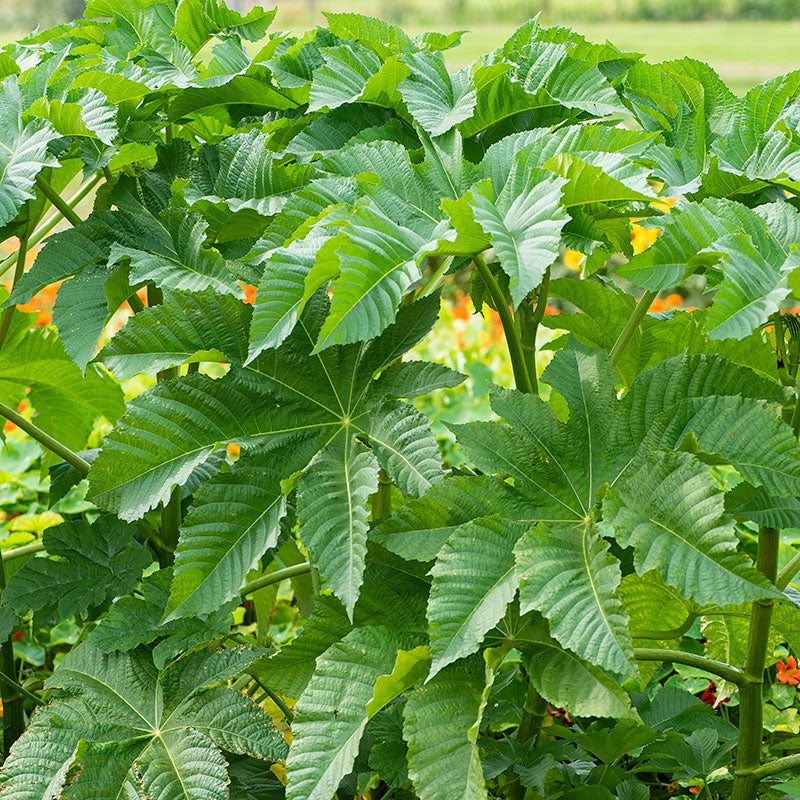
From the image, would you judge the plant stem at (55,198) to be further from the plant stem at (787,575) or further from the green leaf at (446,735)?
the plant stem at (787,575)

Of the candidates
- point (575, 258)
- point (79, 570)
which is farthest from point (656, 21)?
point (79, 570)

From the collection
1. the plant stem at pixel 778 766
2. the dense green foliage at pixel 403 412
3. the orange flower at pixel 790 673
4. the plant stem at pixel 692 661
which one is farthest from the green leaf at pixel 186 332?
the orange flower at pixel 790 673

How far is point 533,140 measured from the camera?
81 cm

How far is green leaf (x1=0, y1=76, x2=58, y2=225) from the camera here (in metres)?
0.85

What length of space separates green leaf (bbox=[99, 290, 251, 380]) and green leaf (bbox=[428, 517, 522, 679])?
28 cm

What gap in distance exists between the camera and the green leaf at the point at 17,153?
849 millimetres

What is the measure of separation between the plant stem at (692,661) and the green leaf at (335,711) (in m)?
0.22

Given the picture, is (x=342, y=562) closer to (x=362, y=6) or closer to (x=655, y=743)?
(x=655, y=743)

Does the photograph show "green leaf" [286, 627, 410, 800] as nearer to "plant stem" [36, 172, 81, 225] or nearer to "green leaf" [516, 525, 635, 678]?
"green leaf" [516, 525, 635, 678]

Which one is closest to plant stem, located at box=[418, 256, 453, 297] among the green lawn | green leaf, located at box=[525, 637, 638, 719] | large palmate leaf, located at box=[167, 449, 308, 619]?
large palmate leaf, located at box=[167, 449, 308, 619]

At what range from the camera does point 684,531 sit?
683 mm

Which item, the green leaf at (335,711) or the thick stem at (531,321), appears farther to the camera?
the thick stem at (531,321)

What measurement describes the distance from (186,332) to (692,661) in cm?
54

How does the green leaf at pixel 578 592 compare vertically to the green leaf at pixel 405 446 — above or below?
below
